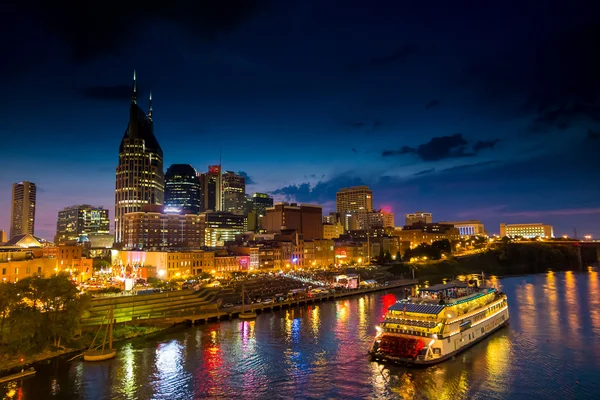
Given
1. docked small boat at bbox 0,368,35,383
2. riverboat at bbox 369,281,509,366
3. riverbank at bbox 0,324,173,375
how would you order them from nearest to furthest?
docked small boat at bbox 0,368,35,383 < riverbank at bbox 0,324,173,375 < riverboat at bbox 369,281,509,366

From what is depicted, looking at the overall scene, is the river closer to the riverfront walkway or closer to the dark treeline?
the riverfront walkway

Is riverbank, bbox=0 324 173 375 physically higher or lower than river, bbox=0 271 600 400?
higher

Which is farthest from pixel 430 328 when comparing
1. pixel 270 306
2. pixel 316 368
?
pixel 270 306

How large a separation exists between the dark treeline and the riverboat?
115ft

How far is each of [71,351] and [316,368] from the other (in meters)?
28.8

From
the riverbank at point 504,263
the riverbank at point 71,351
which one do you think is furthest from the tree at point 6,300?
the riverbank at point 504,263

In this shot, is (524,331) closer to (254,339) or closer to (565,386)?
(565,386)

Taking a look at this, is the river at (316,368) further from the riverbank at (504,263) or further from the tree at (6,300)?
the riverbank at (504,263)

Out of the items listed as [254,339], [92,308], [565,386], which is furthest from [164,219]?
[565,386]

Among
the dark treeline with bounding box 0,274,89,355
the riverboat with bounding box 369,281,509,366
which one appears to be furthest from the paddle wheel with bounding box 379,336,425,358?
the dark treeline with bounding box 0,274,89,355

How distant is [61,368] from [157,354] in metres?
9.56

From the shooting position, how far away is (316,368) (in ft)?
138

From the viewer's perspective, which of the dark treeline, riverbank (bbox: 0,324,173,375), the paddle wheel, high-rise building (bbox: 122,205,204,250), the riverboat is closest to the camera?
riverbank (bbox: 0,324,173,375)

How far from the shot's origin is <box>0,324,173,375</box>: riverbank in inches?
1660
